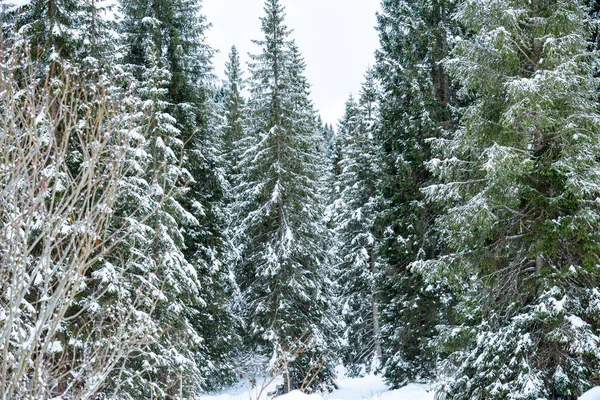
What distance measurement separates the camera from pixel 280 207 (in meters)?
16.4

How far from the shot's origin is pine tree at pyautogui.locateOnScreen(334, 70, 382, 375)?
19.0 metres

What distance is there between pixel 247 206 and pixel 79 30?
879cm

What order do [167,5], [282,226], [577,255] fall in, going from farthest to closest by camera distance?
[282,226] < [167,5] < [577,255]

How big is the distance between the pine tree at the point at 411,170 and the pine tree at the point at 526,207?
153 inches

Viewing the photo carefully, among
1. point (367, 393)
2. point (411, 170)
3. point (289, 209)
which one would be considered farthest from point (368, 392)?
point (411, 170)

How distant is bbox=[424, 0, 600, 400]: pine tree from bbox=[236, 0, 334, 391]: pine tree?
290 inches

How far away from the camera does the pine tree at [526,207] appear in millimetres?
7406

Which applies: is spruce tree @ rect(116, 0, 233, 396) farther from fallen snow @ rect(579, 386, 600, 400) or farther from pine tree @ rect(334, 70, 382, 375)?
fallen snow @ rect(579, 386, 600, 400)

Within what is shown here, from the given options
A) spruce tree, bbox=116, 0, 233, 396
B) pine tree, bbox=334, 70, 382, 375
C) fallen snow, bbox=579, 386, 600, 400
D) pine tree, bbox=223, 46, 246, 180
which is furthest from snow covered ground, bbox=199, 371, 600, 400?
pine tree, bbox=223, 46, 246, 180

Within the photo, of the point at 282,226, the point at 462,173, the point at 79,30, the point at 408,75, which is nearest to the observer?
the point at 462,173

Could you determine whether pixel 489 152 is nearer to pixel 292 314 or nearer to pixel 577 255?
pixel 577 255

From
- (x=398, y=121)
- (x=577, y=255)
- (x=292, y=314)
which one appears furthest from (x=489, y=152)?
(x=292, y=314)

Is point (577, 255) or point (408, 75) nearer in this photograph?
point (577, 255)

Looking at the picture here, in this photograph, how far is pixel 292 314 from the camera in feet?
52.0
